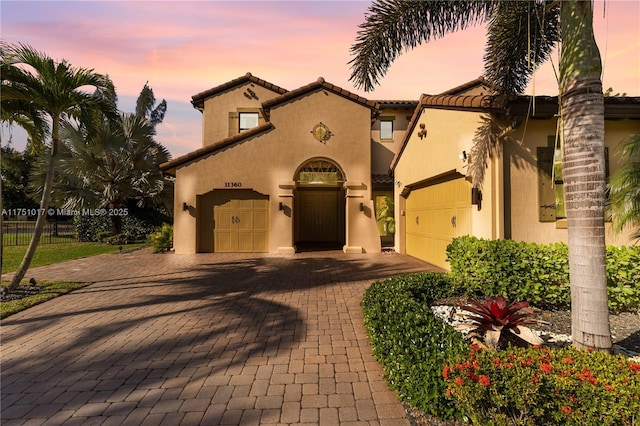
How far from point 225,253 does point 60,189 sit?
1137 cm

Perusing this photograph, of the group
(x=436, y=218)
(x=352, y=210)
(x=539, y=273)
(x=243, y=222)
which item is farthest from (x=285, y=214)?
(x=539, y=273)

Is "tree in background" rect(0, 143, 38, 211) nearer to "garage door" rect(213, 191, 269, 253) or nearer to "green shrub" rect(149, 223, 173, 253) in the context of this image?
"green shrub" rect(149, 223, 173, 253)

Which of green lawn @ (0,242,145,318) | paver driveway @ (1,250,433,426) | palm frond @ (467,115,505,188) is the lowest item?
paver driveway @ (1,250,433,426)

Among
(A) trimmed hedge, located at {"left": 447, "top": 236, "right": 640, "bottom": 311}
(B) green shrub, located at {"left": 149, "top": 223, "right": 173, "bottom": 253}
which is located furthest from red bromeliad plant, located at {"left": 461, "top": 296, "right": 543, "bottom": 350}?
(B) green shrub, located at {"left": 149, "top": 223, "right": 173, "bottom": 253}

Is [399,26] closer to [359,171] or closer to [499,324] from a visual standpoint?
[499,324]

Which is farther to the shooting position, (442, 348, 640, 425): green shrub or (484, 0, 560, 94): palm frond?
(484, 0, 560, 94): palm frond

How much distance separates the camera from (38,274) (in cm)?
936

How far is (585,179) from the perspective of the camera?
3391mm

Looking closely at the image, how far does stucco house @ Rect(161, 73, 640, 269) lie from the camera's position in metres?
6.58

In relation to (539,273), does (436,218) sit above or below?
above

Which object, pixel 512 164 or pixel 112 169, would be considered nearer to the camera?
pixel 512 164

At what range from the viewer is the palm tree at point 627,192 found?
535 centimetres

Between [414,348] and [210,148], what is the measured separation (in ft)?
42.1

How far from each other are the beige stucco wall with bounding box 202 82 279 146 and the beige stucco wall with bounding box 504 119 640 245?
1478cm
